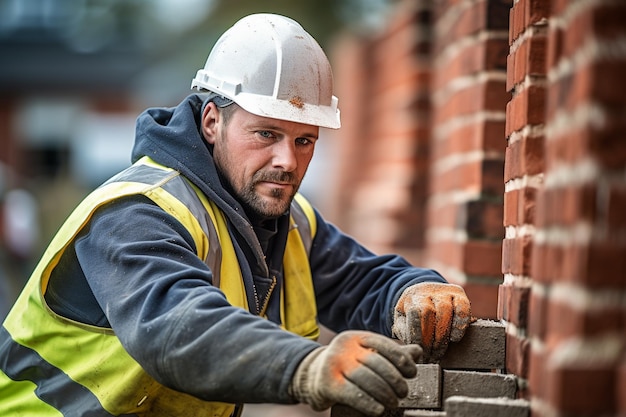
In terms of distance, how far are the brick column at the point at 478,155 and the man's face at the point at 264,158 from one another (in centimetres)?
87

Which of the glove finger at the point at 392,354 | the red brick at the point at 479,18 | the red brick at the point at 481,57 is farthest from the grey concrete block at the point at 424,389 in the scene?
the red brick at the point at 479,18

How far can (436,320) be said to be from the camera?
2951 millimetres

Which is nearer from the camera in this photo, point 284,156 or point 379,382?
point 379,382

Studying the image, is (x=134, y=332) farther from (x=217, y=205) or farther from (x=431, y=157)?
(x=431, y=157)

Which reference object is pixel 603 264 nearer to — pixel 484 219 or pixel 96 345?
pixel 96 345

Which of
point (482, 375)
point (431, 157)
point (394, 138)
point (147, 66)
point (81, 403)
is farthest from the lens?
point (147, 66)

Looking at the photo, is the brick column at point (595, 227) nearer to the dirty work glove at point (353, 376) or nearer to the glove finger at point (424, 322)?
the dirty work glove at point (353, 376)

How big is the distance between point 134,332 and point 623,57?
4.47 feet

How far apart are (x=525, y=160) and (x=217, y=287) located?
99 centimetres

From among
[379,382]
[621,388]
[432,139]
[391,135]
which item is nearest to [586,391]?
[621,388]

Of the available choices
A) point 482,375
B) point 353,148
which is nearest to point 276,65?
point 482,375

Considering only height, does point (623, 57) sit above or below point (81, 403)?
above

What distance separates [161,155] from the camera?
10.3ft

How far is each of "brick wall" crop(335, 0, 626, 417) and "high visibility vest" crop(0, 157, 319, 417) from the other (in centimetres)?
91
